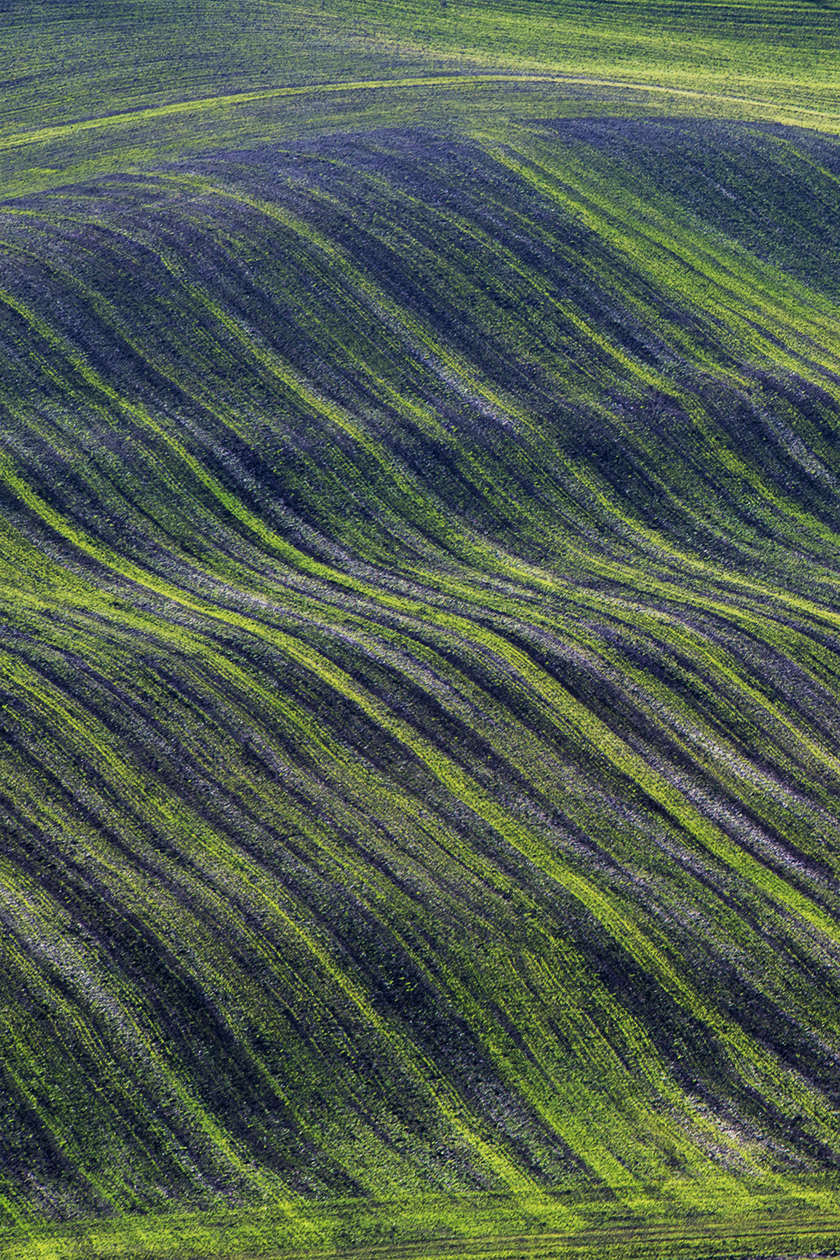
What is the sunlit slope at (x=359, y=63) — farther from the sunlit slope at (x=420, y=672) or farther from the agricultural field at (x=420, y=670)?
the sunlit slope at (x=420, y=672)

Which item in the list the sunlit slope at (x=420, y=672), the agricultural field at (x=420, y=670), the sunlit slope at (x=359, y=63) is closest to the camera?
the agricultural field at (x=420, y=670)

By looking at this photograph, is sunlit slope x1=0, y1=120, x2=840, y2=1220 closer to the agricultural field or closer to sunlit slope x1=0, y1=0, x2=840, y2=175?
the agricultural field

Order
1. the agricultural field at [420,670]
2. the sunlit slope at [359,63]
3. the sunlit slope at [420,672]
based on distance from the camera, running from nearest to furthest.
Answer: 1. the agricultural field at [420,670]
2. the sunlit slope at [420,672]
3. the sunlit slope at [359,63]

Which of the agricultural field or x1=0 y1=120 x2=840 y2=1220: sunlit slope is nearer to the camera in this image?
the agricultural field

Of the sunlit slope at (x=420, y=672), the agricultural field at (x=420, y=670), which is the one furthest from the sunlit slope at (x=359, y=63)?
the sunlit slope at (x=420, y=672)

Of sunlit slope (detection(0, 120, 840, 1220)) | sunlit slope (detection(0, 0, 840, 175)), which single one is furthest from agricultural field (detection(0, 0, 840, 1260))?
sunlit slope (detection(0, 0, 840, 175))

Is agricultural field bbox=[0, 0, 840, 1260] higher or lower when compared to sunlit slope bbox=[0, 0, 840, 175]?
lower
